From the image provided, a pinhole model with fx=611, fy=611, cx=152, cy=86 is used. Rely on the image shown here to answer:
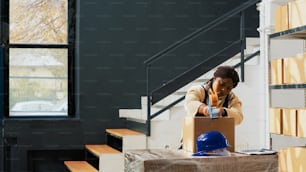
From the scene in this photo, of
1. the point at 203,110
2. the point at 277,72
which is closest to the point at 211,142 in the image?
the point at 203,110

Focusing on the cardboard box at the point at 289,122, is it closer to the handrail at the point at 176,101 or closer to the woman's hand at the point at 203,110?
the woman's hand at the point at 203,110

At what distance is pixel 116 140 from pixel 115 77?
0.74 meters

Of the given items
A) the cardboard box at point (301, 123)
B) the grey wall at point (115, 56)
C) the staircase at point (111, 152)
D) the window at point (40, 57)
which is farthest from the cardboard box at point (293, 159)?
the window at point (40, 57)

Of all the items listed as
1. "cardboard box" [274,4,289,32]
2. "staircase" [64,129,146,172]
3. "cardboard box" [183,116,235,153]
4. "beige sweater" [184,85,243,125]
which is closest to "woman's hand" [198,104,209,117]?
"beige sweater" [184,85,243,125]

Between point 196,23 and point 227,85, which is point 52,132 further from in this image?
point 227,85

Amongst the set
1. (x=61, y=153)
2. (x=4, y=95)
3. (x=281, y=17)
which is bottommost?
(x=61, y=153)

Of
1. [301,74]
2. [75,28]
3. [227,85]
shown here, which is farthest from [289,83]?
[75,28]

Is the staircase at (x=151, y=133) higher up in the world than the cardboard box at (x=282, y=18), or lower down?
lower down

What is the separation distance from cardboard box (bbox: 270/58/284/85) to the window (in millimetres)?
2784

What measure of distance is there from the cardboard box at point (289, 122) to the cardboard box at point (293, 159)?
0.11 m

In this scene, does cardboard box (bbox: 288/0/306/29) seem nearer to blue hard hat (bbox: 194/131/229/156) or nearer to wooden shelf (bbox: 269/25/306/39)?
wooden shelf (bbox: 269/25/306/39)

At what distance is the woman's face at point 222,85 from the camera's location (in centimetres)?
353

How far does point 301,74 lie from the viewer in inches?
156

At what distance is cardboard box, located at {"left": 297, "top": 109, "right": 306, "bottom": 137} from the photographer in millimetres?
3877
